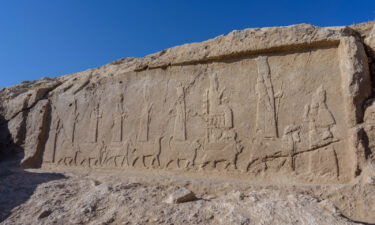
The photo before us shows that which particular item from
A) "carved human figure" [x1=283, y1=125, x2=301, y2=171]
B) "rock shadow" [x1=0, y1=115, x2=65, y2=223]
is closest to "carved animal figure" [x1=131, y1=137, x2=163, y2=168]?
"rock shadow" [x1=0, y1=115, x2=65, y2=223]

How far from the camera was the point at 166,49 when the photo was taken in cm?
628

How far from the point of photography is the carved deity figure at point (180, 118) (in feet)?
18.0

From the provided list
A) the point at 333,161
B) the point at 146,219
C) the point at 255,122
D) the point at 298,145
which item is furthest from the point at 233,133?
the point at 146,219

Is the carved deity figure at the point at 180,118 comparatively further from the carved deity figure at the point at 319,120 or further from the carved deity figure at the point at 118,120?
the carved deity figure at the point at 319,120

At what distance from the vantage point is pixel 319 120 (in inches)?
182

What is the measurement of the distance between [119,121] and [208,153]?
222 cm

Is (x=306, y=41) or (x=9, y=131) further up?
(x=306, y=41)

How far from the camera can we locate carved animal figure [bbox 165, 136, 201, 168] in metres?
5.29

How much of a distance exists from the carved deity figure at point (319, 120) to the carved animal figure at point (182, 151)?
193cm

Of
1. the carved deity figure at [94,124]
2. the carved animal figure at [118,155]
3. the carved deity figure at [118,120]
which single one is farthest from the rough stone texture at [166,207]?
the carved deity figure at [94,124]

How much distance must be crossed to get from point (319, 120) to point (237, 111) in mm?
1344

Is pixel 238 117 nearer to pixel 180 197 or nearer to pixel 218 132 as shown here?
pixel 218 132

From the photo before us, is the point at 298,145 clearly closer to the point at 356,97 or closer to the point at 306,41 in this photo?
the point at 356,97

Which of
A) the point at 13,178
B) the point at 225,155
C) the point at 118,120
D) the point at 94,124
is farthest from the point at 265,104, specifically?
the point at 13,178
